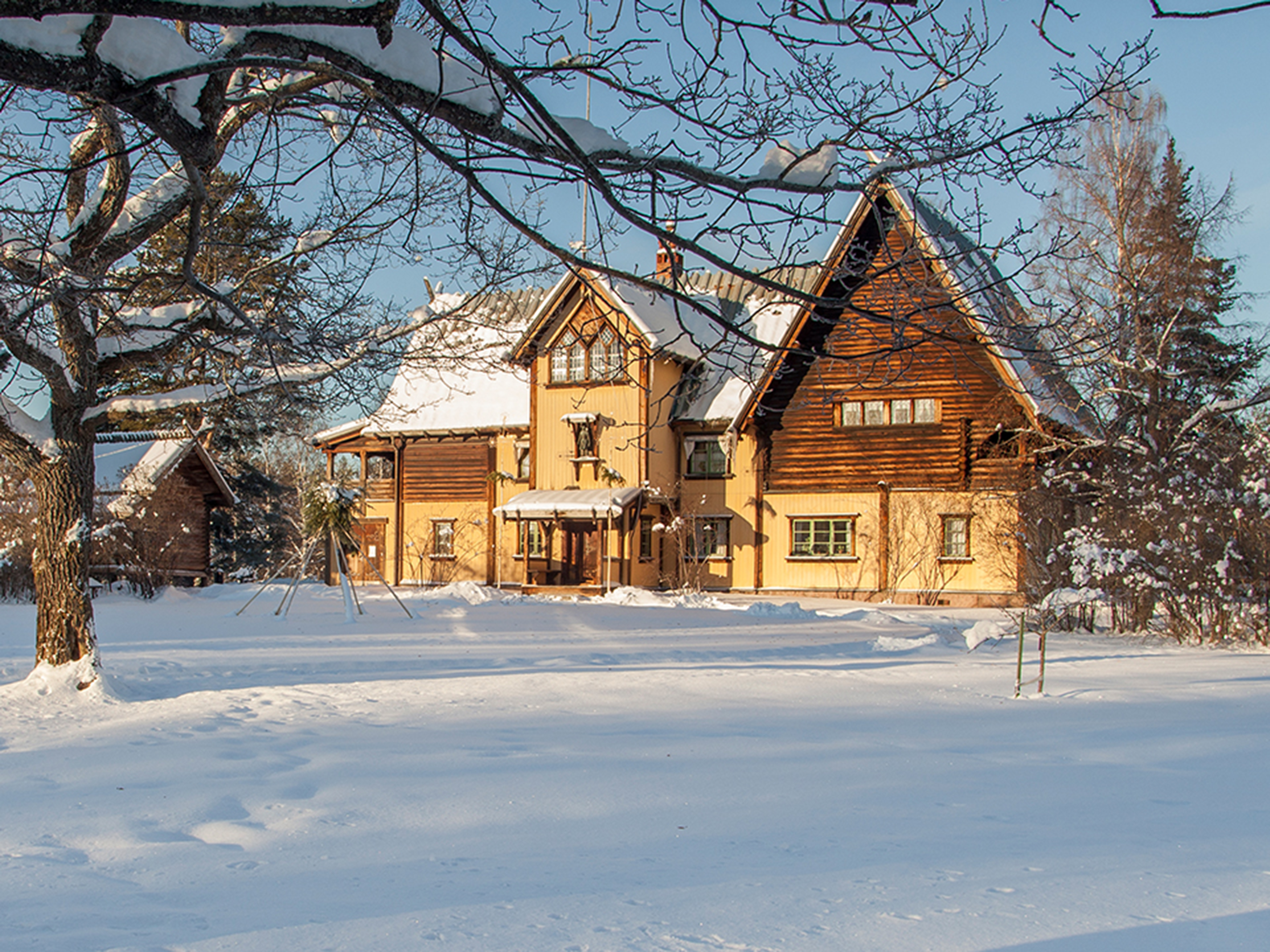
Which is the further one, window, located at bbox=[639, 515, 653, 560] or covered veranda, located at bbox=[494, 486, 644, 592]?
window, located at bbox=[639, 515, 653, 560]

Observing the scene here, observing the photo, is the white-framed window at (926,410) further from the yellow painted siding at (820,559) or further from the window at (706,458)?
the window at (706,458)

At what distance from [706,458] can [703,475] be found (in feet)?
1.83

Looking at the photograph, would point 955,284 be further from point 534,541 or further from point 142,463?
point 534,541

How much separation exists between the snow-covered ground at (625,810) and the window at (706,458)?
57.0 ft

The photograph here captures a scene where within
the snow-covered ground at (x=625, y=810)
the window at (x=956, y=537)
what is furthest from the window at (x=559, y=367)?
the snow-covered ground at (x=625, y=810)

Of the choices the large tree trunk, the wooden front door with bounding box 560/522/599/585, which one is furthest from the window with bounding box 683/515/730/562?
the large tree trunk

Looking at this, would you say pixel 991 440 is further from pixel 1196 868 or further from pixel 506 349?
pixel 1196 868

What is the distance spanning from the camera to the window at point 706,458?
93.2ft

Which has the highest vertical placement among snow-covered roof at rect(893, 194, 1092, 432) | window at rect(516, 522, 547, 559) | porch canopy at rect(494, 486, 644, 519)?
snow-covered roof at rect(893, 194, 1092, 432)

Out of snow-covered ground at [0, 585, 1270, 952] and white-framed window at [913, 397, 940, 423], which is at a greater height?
white-framed window at [913, 397, 940, 423]

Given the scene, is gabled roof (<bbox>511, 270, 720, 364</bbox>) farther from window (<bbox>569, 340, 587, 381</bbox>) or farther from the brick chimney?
the brick chimney

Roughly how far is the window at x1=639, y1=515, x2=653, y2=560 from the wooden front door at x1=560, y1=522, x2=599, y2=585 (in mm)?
1336

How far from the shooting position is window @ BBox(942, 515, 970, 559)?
2519cm

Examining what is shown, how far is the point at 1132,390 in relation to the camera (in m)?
17.6
